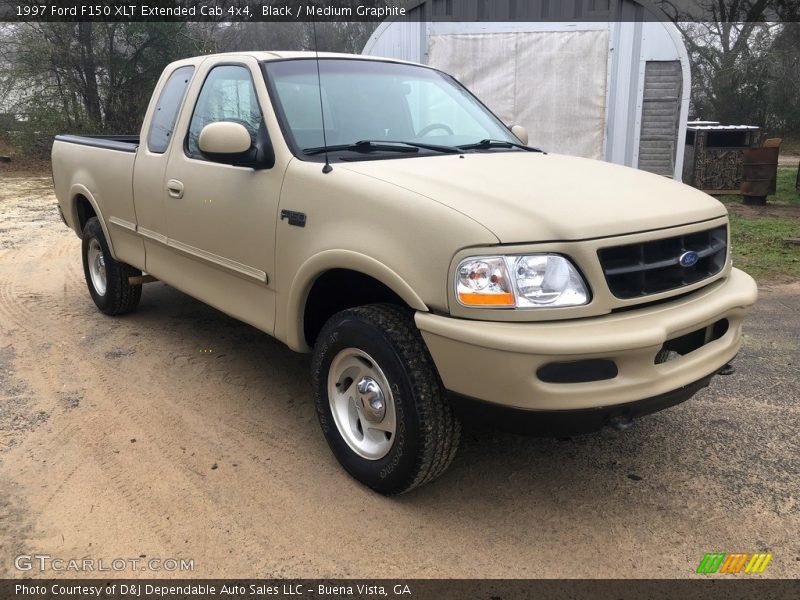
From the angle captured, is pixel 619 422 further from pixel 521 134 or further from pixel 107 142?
pixel 107 142

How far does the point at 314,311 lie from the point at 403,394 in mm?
888

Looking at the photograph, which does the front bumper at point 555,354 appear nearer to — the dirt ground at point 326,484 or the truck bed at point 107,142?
the dirt ground at point 326,484

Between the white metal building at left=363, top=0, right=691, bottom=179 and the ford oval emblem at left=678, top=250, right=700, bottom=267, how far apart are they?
8852mm

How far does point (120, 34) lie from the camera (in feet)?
59.8

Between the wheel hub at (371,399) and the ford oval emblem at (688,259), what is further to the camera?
the wheel hub at (371,399)

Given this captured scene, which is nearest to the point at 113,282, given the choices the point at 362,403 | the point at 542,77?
the point at 362,403

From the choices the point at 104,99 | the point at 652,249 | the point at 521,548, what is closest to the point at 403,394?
the point at 521,548

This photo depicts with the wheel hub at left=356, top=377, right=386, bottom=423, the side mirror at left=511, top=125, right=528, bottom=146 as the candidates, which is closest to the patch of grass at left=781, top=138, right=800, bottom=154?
the side mirror at left=511, top=125, right=528, bottom=146

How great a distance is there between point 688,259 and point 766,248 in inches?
246

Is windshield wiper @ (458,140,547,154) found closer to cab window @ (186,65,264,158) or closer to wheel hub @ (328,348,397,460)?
cab window @ (186,65,264,158)

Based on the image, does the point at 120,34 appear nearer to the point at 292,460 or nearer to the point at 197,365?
the point at 197,365

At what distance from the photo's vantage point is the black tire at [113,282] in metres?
5.37

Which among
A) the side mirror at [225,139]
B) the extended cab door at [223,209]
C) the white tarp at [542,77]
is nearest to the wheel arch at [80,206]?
the extended cab door at [223,209]

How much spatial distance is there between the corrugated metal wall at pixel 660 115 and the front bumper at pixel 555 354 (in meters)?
9.18
